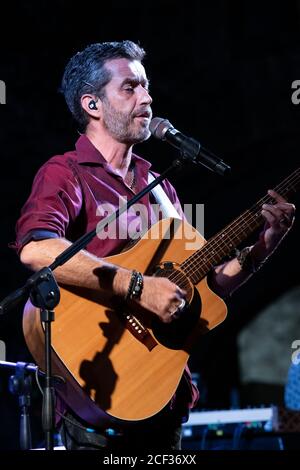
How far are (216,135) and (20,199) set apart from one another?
6.45ft

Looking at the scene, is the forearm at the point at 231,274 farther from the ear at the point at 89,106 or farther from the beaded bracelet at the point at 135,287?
the ear at the point at 89,106

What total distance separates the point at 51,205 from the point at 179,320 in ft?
2.29

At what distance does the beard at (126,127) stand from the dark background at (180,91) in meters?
3.41

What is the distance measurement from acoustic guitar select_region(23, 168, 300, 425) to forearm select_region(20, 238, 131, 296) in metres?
0.06

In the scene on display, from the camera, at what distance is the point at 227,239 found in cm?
330

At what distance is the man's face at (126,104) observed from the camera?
338 centimetres

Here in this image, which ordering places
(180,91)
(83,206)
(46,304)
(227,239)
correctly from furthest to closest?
1. (180,91)
2. (227,239)
3. (83,206)
4. (46,304)

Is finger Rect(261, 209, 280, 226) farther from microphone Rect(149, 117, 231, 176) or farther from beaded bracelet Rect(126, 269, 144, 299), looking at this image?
beaded bracelet Rect(126, 269, 144, 299)

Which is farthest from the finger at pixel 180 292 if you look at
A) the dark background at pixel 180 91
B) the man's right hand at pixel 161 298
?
the dark background at pixel 180 91

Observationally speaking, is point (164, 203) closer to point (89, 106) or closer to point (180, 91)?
point (89, 106)

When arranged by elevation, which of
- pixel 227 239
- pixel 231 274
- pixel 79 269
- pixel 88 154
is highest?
pixel 88 154

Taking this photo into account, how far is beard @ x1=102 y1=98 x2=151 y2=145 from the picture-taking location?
3369mm

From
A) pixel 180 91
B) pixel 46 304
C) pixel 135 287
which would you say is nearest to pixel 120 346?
pixel 135 287
